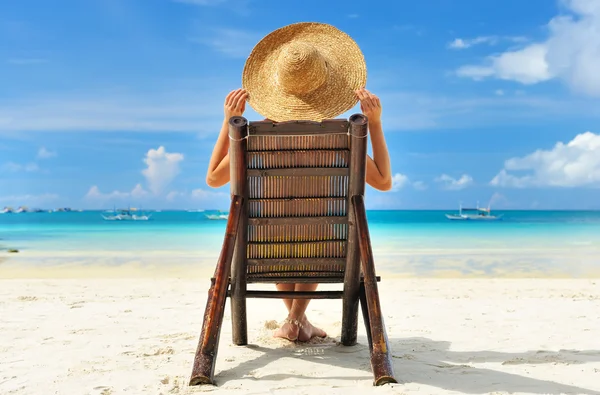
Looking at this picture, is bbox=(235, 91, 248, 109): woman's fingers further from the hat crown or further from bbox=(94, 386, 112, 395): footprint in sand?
bbox=(94, 386, 112, 395): footprint in sand

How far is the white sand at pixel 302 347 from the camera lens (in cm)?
284

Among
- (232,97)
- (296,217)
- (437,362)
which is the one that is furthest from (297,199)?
(437,362)

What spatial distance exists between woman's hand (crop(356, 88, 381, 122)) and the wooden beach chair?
286 millimetres

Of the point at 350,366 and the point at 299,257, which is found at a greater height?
the point at 299,257

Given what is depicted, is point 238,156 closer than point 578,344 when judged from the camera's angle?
Yes

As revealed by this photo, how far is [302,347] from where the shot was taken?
3.61 m

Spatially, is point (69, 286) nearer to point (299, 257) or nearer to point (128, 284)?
point (128, 284)

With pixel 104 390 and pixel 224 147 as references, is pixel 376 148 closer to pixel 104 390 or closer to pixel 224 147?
pixel 224 147

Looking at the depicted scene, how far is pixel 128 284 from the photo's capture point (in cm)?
781

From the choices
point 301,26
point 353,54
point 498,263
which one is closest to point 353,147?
point 353,54

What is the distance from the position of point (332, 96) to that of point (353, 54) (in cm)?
34

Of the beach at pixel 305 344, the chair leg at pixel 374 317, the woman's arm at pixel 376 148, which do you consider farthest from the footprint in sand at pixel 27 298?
the chair leg at pixel 374 317

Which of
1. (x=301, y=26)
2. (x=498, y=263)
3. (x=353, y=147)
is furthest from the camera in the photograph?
(x=498, y=263)

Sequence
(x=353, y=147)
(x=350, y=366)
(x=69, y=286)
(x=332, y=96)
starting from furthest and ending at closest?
1. (x=69, y=286)
2. (x=332, y=96)
3. (x=350, y=366)
4. (x=353, y=147)
